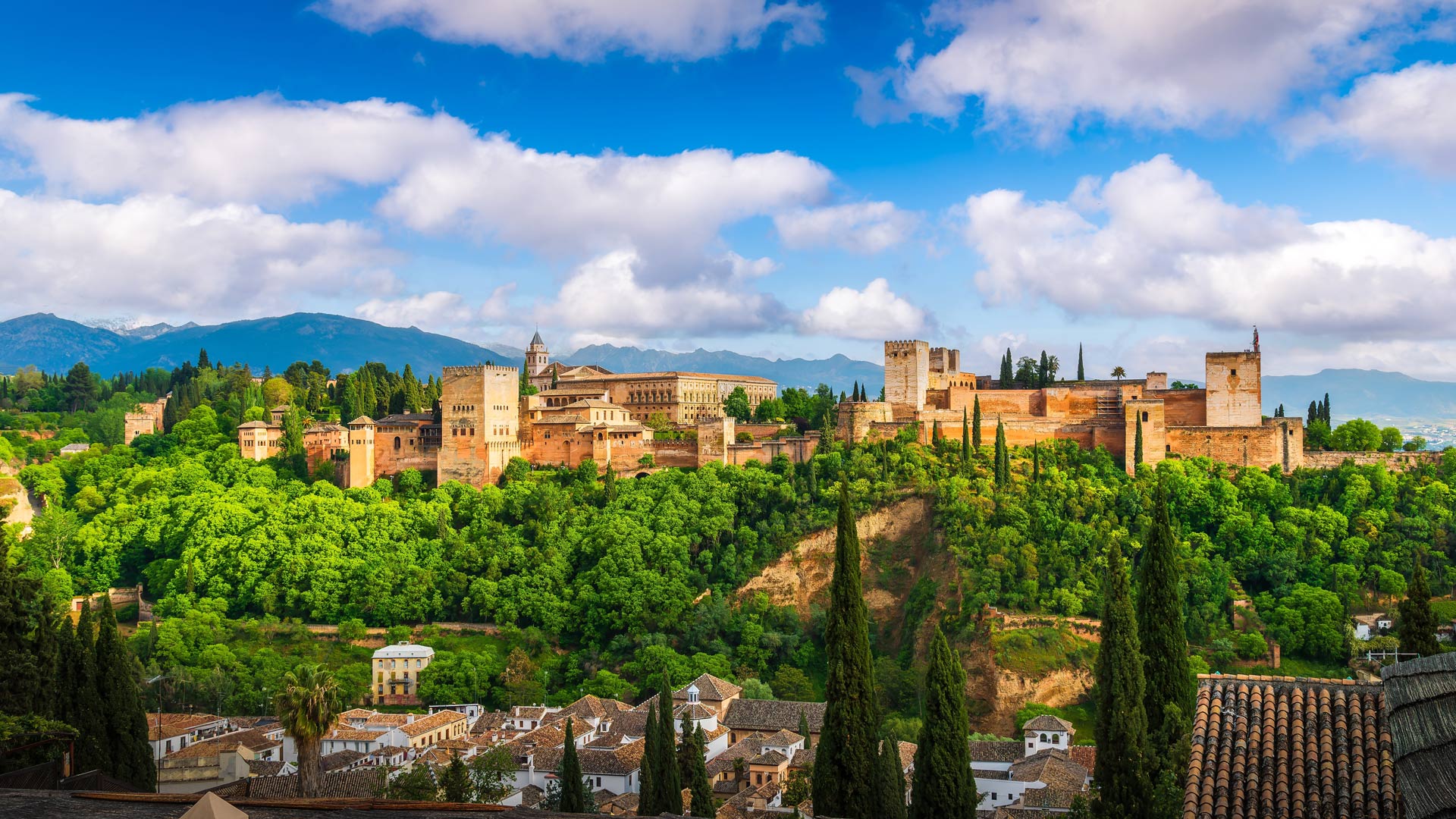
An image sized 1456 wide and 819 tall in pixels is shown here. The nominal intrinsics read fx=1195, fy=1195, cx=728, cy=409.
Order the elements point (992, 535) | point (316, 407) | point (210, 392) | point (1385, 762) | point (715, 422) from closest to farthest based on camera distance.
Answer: point (1385, 762)
point (992, 535)
point (715, 422)
point (316, 407)
point (210, 392)

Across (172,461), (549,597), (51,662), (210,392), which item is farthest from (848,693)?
(210,392)

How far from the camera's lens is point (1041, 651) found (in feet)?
129

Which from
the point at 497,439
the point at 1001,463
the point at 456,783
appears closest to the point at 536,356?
the point at 497,439

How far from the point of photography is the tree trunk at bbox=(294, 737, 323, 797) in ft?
71.6

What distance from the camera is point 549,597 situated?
46156mm

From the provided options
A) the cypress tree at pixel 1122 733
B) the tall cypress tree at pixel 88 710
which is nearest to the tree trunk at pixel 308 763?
the tall cypress tree at pixel 88 710

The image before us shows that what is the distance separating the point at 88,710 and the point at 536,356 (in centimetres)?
5542

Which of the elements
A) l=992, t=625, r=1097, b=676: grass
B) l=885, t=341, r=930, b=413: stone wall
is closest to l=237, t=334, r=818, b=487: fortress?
l=885, t=341, r=930, b=413: stone wall

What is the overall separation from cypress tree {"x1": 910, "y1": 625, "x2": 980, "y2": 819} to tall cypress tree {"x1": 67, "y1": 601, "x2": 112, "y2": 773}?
47.8ft

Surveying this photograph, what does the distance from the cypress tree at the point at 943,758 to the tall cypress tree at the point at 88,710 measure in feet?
47.8

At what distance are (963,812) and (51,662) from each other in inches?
616

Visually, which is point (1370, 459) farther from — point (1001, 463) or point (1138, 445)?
point (1001, 463)

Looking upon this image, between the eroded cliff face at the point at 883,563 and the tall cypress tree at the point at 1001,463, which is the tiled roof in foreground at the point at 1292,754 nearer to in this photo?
the eroded cliff face at the point at 883,563

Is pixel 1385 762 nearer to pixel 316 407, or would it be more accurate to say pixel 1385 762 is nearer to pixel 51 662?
pixel 51 662
